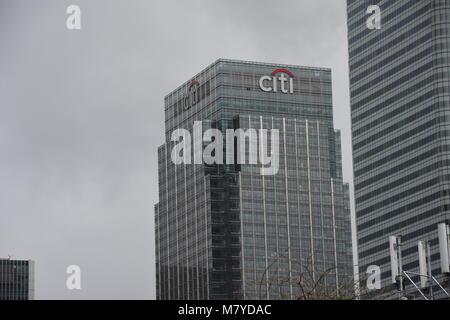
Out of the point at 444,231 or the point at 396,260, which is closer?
the point at 444,231
